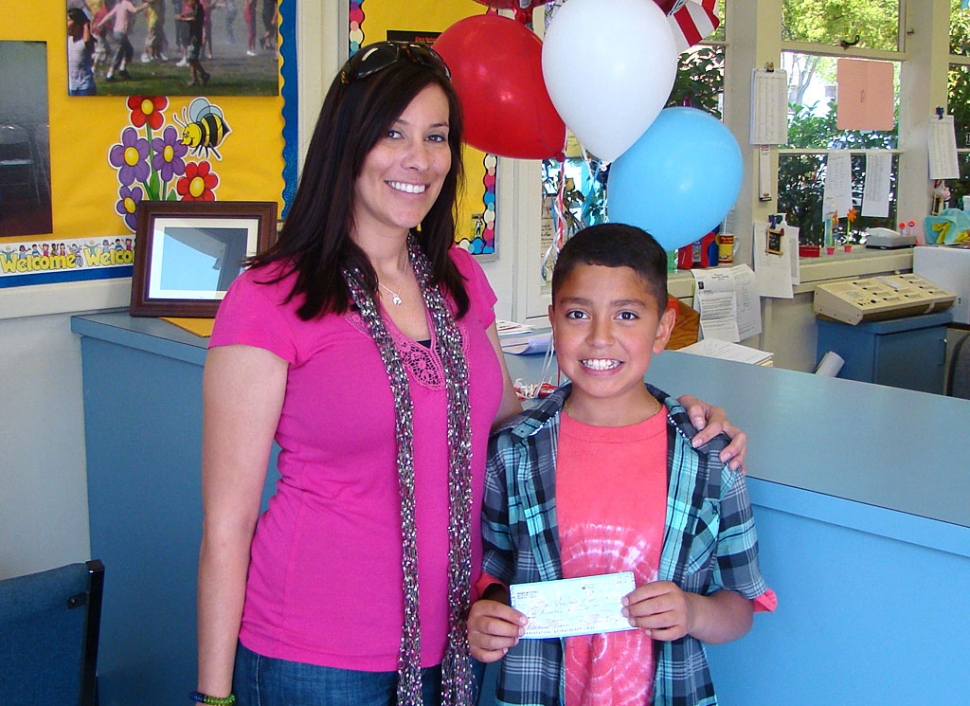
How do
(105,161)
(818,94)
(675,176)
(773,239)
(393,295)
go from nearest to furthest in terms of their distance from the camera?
(393,295) < (675,176) < (105,161) < (773,239) < (818,94)

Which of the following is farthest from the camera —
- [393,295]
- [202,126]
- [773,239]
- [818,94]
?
[818,94]

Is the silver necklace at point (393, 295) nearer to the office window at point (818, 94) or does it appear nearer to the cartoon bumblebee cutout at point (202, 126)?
the cartoon bumblebee cutout at point (202, 126)

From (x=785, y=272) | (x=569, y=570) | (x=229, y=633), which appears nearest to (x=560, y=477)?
(x=569, y=570)

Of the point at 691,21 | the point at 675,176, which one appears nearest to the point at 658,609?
the point at 675,176

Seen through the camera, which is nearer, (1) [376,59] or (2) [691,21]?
(1) [376,59]

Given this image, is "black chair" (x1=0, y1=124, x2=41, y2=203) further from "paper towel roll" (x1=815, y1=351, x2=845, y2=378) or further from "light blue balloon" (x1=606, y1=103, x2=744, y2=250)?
"paper towel roll" (x1=815, y1=351, x2=845, y2=378)

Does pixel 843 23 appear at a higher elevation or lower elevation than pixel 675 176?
higher

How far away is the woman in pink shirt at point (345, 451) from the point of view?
Result: 1217 mm

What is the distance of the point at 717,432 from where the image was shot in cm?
124

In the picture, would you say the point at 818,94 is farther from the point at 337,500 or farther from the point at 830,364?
the point at 337,500

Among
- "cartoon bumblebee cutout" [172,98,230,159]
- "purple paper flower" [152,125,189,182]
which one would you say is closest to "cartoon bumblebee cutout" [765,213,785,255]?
"cartoon bumblebee cutout" [172,98,230,159]

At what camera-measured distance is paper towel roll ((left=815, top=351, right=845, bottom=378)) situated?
4141 millimetres

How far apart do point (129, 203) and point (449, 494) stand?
4.94ft

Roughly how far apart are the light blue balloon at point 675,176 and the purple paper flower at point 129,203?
130 centimetres
